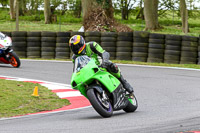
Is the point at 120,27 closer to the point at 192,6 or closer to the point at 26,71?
the point at 26,71

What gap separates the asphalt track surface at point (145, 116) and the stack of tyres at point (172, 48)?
12.4 feet

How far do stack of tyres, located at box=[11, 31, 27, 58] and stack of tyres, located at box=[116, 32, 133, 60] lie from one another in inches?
176

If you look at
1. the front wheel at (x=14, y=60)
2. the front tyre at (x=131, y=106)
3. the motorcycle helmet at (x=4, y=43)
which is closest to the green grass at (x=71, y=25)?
the motorcycle helmet at (x=4, y=43)

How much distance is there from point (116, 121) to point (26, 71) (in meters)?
8.75

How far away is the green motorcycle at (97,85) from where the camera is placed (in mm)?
6723

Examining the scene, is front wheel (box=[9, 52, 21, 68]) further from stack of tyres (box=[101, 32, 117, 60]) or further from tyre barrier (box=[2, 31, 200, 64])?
stack of tyres (box=[101, 32, 117, 60])

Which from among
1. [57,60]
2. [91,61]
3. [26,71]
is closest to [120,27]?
[57,60]

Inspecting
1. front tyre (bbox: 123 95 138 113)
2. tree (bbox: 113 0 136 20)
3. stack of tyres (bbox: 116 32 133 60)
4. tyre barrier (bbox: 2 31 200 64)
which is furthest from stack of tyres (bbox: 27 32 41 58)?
tree (bbox: 113 0 136 20)

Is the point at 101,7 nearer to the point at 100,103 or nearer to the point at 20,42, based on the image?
the point at 20,42

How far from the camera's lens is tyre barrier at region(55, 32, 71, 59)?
1944 centimetres

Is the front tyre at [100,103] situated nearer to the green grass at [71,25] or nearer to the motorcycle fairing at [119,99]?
the motorcycle fairing at [119,99]

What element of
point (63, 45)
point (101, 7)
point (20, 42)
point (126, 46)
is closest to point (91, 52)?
point (126, 46)

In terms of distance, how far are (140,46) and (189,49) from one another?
2.11 m

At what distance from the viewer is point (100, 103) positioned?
6.73m
